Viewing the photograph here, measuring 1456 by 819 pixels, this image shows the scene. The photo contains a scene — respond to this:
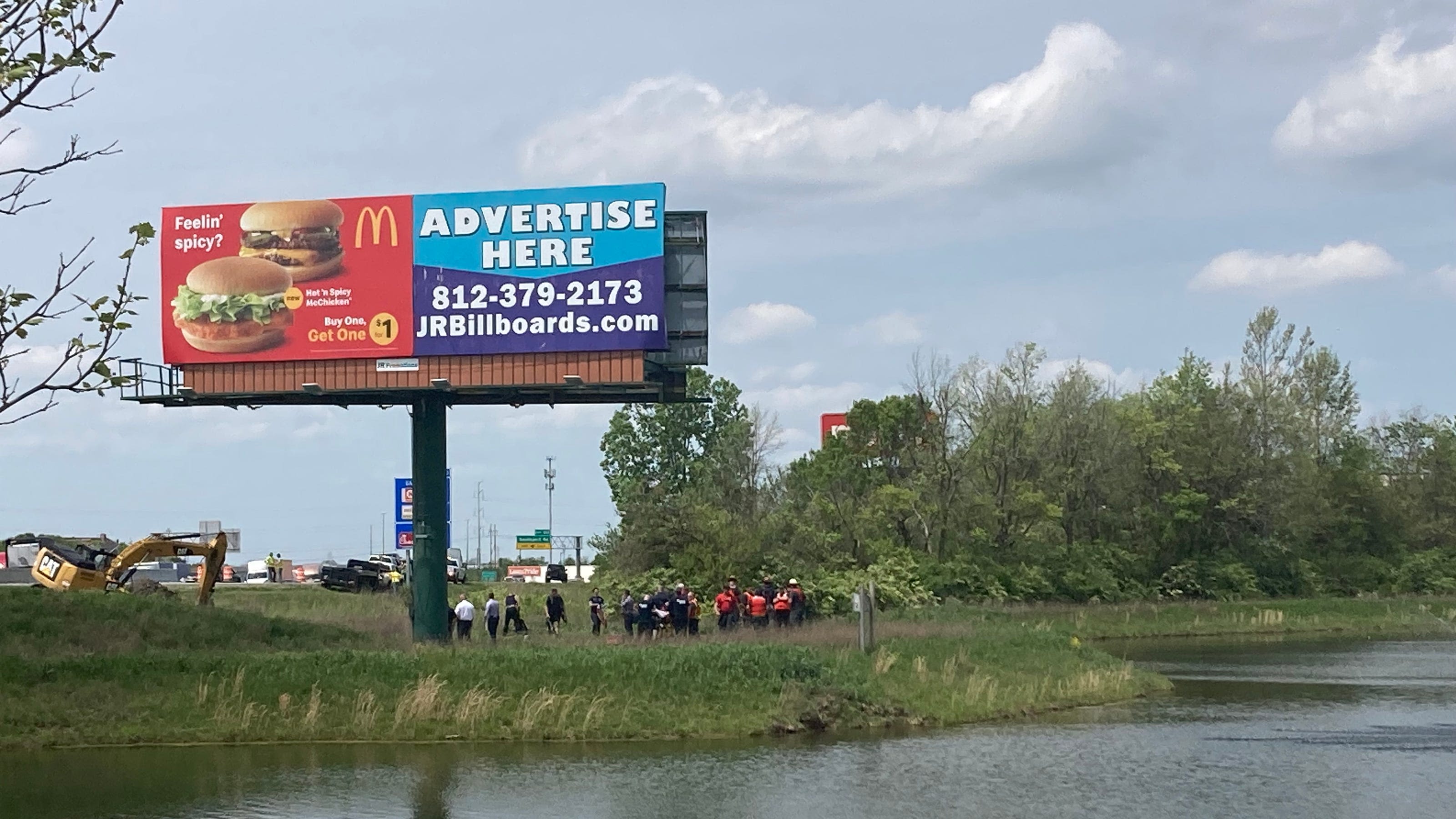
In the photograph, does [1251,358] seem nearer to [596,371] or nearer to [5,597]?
[596,371]

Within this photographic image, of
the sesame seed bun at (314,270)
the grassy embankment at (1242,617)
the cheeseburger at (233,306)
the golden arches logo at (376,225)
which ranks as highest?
the golden arches logo at (376,225)

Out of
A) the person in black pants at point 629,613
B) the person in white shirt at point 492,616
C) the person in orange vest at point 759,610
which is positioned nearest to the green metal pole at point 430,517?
the person in white shirt at point 492,616

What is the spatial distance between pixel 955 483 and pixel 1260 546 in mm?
18101

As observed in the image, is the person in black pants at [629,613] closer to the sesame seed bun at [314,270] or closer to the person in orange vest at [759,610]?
the person in orange vest at [759,610]

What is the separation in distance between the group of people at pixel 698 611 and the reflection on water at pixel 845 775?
10841mm

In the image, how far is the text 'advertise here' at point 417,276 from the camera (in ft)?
136

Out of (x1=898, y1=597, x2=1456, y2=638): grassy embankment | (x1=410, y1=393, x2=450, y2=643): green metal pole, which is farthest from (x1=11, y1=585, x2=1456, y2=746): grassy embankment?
(x1=898, y1=597, x2=1456, y2=638): grassy embankment

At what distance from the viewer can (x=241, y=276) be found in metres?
42.7

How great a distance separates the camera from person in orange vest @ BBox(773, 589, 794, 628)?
39.9 metres

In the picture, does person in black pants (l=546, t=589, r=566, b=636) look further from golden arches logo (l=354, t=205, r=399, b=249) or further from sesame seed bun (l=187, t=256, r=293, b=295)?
sesame seed bun (l=187, t=256, r=293, b=295)

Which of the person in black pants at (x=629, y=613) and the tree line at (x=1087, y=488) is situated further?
the tree line at (x=1087, y=488)

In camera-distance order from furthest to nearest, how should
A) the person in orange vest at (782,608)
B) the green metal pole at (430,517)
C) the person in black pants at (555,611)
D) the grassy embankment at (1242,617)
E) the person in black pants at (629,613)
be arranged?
the grassy embankment at (1242,617) < the green metal pole at (430,517) < the person in black pants at (555,611) < the person in orange vest at (782,608) < the person in black pants at (629,613)

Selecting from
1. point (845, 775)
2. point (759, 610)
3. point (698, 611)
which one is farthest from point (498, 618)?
point (845, 775)

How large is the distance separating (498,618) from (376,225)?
35.4 feet
